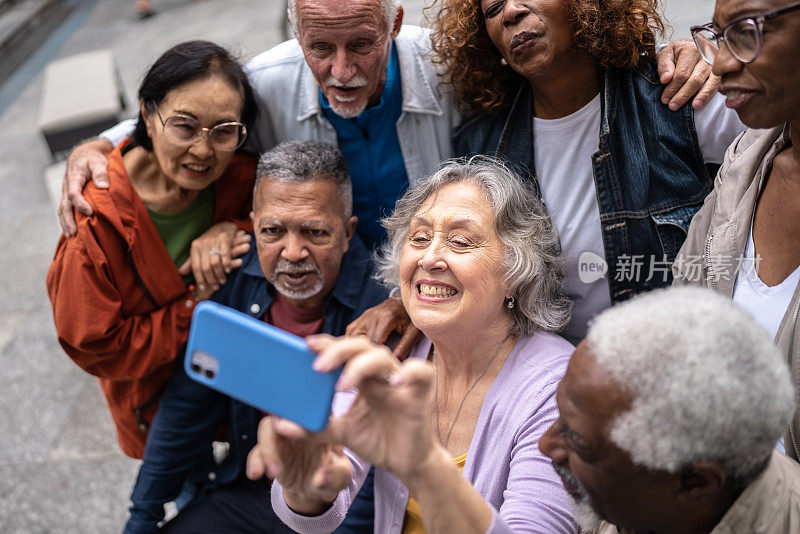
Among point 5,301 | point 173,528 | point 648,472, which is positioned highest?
point 648,472

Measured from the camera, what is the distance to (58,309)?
2.66 metres

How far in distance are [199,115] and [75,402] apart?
98.2 inches

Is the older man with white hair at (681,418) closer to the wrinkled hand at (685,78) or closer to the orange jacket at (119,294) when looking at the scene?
the wrinkled hand at (685,78)

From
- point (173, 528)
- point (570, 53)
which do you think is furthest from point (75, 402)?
point (570, 53)

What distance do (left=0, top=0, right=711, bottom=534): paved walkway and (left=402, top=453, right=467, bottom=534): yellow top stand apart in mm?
1925

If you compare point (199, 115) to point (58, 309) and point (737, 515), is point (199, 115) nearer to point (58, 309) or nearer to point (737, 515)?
point (58, 309)

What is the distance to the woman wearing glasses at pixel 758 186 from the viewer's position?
65.3 inches

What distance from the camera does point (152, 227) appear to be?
275cm

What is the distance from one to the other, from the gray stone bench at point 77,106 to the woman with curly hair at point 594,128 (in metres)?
4.79

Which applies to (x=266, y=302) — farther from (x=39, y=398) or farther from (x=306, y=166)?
(x=39, y=398)

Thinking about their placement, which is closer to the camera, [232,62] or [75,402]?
[232,62]

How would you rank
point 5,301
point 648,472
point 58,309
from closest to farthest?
point 648,472 → point 58,309 → point 5,301

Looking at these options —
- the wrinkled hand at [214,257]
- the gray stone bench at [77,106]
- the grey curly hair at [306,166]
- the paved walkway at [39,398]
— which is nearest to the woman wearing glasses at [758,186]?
the grey curly hair at [306,166]

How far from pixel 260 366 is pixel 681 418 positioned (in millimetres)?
770
